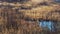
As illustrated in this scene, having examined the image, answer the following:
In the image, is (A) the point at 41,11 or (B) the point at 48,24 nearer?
(B) the point at 48,24

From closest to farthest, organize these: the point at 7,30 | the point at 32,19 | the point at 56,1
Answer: the point at 7,30 → the point at 32,19 → the point at 56,1

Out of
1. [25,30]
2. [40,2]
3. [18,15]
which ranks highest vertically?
→ [40,2]

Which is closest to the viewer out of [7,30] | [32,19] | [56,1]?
[7,30]

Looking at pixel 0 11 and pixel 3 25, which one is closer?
pixel 3 25

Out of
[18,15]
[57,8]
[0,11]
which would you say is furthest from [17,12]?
[57,8]

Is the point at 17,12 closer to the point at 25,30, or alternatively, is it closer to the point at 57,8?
the point at 25,30

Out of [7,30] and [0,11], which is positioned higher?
[0,11]

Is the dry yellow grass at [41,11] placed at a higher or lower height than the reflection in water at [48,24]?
higher

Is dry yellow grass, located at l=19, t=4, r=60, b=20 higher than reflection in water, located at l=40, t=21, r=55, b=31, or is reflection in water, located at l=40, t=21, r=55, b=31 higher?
dry yellow grass, located at l=19, t=4, r=60, b=20

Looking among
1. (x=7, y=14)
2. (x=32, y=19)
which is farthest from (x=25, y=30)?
(x=7, y=14)

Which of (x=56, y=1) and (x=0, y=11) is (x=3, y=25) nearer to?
(x=0, y=11)

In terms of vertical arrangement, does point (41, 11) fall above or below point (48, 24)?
above
